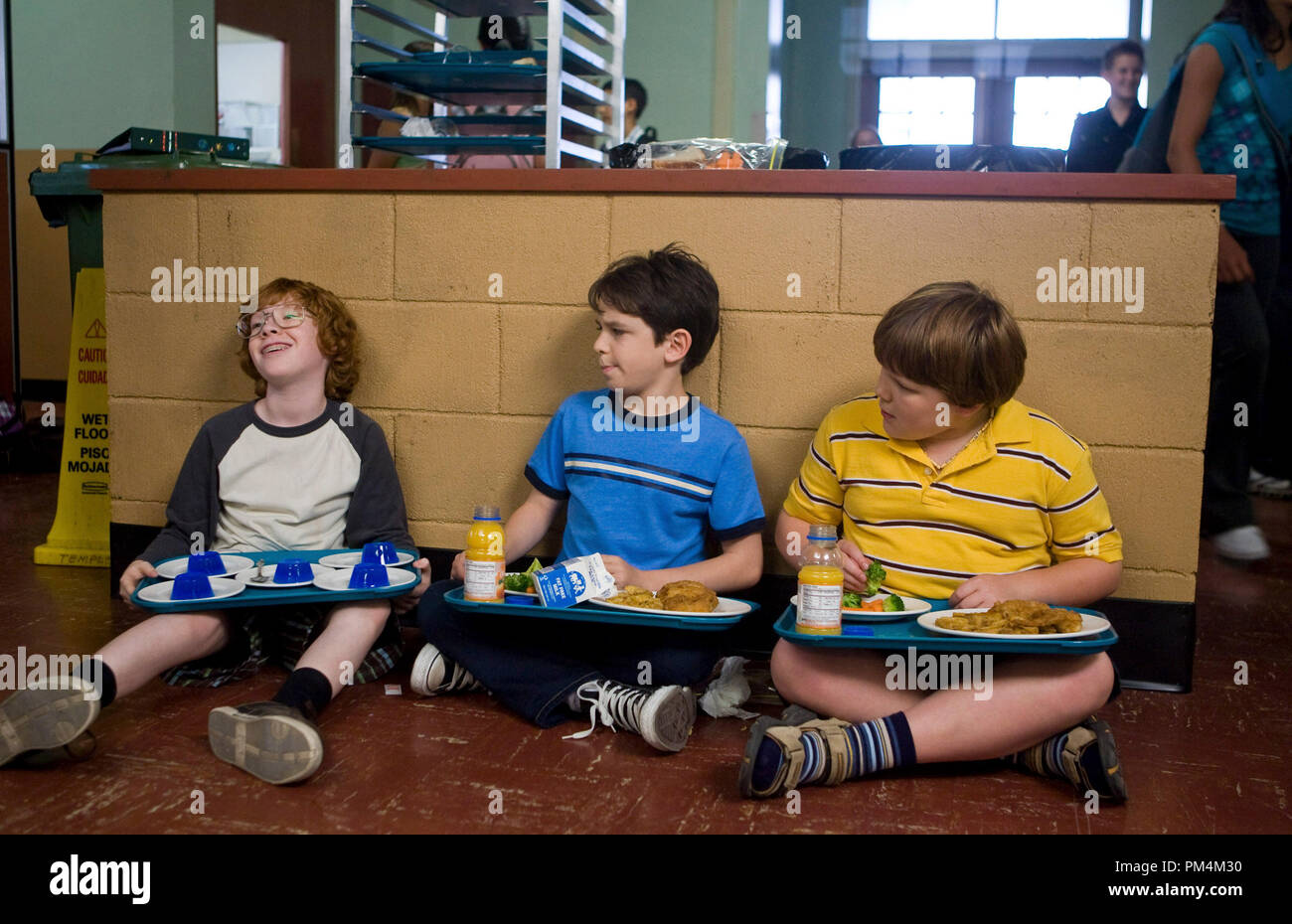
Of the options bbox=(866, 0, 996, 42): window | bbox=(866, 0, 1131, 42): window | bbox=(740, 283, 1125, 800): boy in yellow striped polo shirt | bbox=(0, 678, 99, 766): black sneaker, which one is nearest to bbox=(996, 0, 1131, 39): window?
bbox=(866, 0, 1131, 42): window

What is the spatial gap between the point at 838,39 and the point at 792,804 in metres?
7.78

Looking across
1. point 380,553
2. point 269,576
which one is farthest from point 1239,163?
point 269,576

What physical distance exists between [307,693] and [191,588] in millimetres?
334

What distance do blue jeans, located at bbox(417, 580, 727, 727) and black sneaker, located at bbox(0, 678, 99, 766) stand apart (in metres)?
0.63

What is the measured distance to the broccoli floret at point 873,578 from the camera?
2.12 m

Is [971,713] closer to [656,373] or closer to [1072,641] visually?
[1072,641]

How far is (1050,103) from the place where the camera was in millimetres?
8531

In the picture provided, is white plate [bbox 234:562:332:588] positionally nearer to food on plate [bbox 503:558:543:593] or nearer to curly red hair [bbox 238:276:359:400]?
food on plate [bbox 503:558:543:593]

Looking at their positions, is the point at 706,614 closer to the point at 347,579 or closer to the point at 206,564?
the point at 347,579

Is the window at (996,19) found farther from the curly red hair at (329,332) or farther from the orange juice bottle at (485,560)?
the orange juice bottle at (485,560)

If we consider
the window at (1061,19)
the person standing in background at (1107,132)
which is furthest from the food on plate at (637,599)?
the window at (1061,19)
